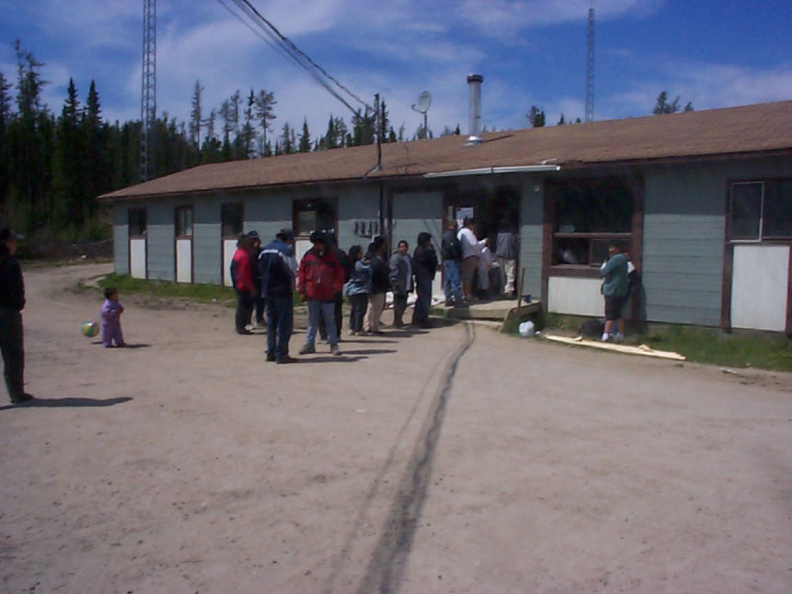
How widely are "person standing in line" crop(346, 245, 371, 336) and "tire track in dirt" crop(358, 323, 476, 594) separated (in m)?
5.14

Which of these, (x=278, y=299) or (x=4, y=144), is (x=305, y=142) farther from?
(x=278, y=299)

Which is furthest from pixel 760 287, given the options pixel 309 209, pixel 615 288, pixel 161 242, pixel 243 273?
pixel 161 242

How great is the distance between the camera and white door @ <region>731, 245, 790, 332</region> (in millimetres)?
11102

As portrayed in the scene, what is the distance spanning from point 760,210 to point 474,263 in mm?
5180

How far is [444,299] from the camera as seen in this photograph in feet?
49.6

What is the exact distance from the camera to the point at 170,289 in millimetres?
21531

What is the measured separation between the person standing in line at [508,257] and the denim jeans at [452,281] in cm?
101

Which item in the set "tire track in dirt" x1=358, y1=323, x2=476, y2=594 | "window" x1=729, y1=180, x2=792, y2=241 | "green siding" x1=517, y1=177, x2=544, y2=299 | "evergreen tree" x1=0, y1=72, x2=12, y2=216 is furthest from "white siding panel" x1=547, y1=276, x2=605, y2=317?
"evergreen tree" x1=0, y1=72, x2=12, y2=216

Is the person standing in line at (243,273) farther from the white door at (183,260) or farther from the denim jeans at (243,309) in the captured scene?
the white door at (183,260)

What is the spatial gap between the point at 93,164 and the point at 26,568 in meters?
66.3

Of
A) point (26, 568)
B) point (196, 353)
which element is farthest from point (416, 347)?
point (26, 568)

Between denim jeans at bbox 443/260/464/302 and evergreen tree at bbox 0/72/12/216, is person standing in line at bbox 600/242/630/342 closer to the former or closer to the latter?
denim jeans at bbox 443/260/464/302

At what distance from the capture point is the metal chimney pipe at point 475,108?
57.9 ft

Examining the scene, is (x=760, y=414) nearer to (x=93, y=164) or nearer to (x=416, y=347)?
(x=416, y=347)
